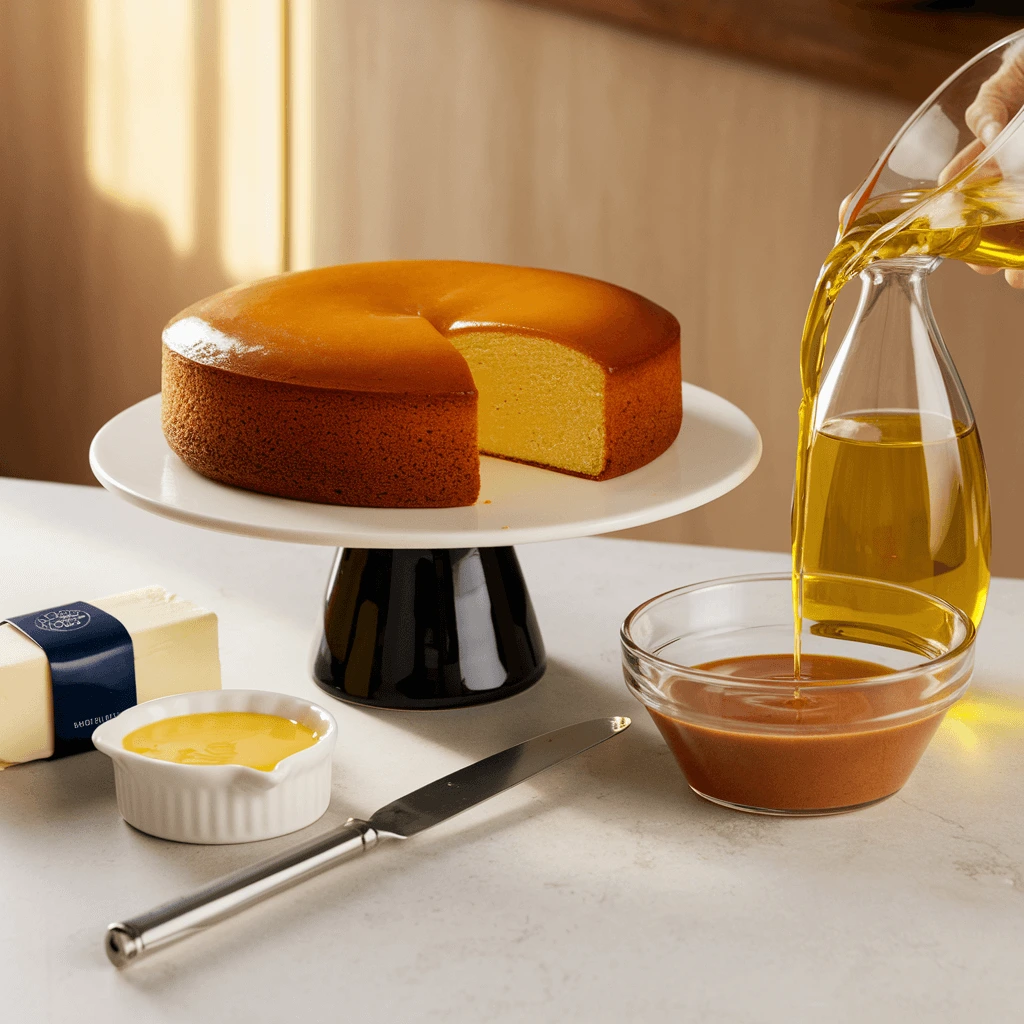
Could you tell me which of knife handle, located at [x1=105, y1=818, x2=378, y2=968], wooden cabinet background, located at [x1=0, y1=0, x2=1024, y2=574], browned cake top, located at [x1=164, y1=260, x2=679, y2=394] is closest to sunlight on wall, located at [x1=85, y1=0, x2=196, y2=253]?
wooden cabinet background, located at [x1=0, y1=0, x2=1024, y2=574]

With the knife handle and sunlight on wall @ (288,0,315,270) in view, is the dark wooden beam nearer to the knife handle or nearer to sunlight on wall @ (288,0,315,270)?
sunlight on wall @ (288,0,315,270)

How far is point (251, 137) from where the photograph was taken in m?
3.46

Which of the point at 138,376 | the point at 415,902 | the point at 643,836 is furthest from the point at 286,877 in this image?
the point at 138,376

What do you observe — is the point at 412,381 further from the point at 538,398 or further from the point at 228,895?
the point at 228,895

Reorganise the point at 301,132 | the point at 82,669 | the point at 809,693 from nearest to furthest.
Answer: the point at 809,693 < the point at 82,669 < the point at 301,132

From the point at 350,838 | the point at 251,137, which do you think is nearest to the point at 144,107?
the point at 251,137

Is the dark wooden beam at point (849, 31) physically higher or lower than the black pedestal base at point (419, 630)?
higher

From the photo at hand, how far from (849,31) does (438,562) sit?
201 centimetres

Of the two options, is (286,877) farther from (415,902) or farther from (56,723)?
(56,723)

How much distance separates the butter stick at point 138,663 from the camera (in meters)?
1.06

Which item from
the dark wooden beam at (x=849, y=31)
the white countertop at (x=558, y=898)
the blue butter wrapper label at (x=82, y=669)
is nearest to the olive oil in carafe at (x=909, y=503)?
the white countertop at (x=558, y=898)

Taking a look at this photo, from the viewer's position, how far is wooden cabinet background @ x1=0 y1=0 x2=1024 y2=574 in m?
2.99

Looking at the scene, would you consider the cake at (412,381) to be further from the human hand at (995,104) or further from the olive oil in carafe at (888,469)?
the human hand at (995,104)

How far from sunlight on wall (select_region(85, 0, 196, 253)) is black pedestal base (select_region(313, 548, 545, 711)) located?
251cm
